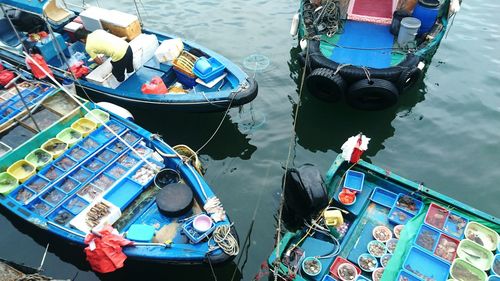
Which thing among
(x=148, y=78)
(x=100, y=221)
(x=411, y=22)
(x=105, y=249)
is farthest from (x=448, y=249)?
(x=148, y=78)

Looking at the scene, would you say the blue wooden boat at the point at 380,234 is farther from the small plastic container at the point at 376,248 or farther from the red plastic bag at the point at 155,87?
the red plastic bag at the point at 155,87

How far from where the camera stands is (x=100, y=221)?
709 centimetres

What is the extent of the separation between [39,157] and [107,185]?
6.15 feet

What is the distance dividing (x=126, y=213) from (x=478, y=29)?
584 inches

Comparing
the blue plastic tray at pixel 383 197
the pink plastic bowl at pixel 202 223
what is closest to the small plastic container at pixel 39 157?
the pink plastic bowl at pixel 202 223

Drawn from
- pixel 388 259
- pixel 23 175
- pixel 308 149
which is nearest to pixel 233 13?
pixel 308 149

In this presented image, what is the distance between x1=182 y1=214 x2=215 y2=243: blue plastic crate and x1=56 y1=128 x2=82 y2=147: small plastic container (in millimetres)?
3597

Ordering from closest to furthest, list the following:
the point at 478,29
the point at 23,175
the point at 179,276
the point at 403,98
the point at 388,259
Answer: the point at 388,259, the point at 179,276, the point at 23,175, the point at 403,98, the point at 478,29

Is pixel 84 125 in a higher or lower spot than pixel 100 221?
higher

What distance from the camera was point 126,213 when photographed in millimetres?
7547

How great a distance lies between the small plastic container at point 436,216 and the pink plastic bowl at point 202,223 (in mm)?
4159

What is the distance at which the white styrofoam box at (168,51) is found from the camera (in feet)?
35.2

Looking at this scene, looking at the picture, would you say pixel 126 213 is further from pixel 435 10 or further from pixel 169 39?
pixel 435 10

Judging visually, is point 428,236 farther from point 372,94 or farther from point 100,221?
point 100,221
